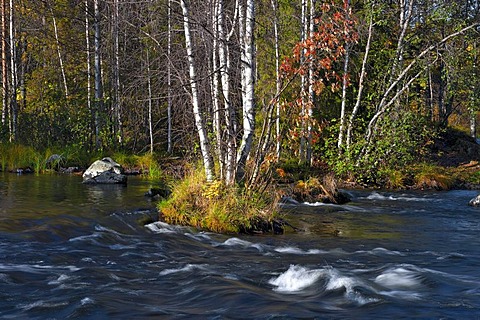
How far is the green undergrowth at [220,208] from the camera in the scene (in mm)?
10914

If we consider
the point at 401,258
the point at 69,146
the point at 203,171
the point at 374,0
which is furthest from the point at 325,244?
the point at 69,146

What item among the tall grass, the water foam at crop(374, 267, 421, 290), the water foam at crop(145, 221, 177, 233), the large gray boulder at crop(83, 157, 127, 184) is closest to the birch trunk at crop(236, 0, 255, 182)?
the water foam at crop(145, 221, 177, 233)

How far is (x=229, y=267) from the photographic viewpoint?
842 centimetres

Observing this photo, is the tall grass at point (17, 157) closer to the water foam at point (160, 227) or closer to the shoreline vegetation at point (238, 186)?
the shoreline vegetation at point (238, 186)

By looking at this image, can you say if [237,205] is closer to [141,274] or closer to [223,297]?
[141,274]

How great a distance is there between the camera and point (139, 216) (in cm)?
1227

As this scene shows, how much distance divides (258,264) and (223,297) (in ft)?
5.97

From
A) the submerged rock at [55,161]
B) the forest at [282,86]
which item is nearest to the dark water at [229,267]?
the forest at [282,86]

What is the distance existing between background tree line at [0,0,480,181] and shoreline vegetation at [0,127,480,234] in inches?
20.8

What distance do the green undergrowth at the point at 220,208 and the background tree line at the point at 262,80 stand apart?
1.55ft

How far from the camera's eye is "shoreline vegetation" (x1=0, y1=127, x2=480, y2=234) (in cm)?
1103

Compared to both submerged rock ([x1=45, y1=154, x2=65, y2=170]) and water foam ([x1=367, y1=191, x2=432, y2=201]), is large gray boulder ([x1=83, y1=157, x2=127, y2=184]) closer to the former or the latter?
submerged rock ([x1=45, y1=154, x2=65, y2=170])

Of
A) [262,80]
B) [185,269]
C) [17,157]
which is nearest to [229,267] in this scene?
[185,269]

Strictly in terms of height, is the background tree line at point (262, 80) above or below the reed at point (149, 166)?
above
